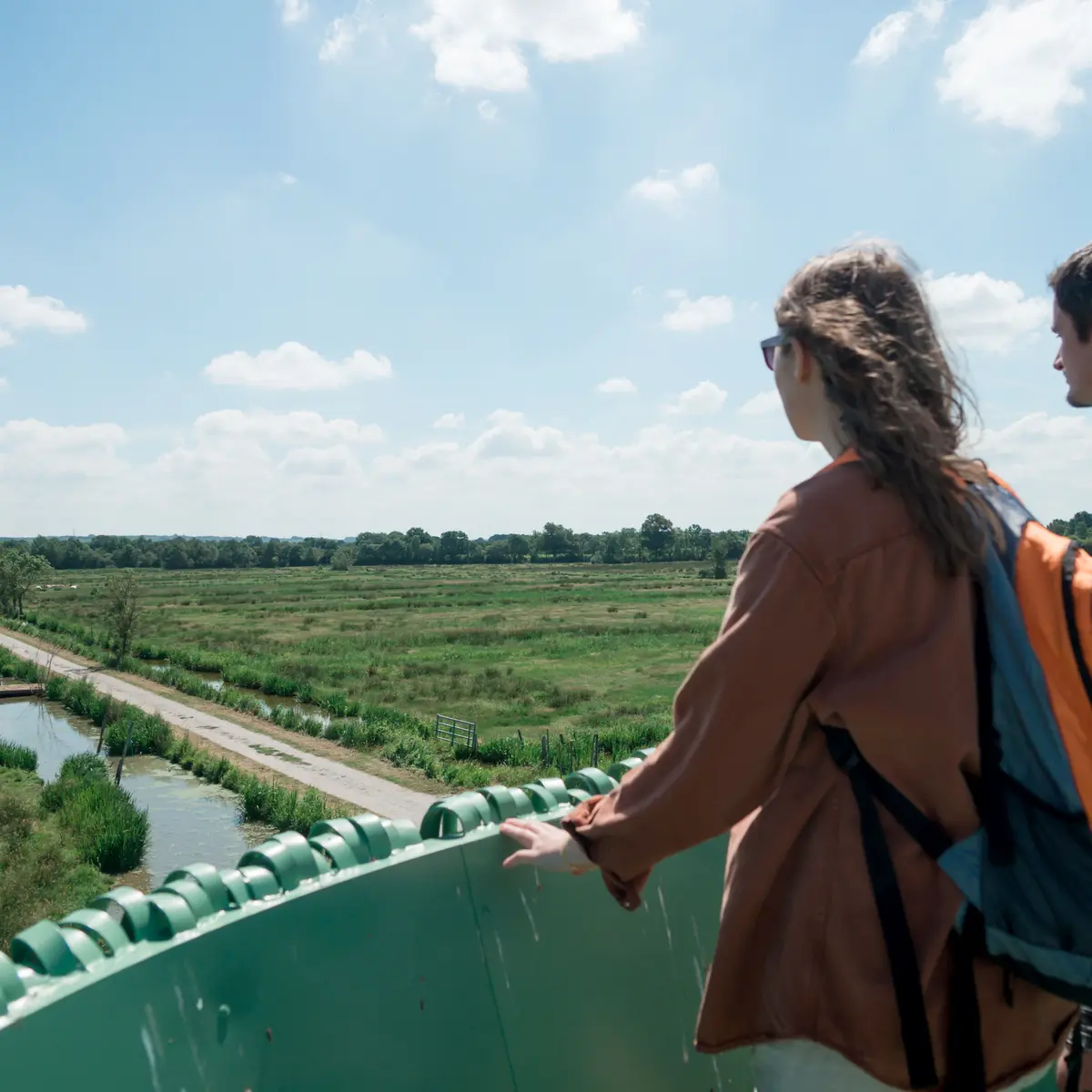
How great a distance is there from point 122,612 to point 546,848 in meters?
34.4

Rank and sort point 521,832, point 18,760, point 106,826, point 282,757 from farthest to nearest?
point 282,757
point 18,760
point 106,826
point 521,832

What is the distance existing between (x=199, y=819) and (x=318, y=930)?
15330 millimetres

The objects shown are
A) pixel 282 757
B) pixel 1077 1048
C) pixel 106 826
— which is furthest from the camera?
pixel 282 757

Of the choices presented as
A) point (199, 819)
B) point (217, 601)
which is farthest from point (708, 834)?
point (217, 601)

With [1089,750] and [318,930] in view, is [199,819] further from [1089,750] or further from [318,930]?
[1089,750]

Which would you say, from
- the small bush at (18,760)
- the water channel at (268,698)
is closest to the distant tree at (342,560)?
the water channel at (268,698)

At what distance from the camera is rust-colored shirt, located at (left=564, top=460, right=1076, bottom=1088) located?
1117mm

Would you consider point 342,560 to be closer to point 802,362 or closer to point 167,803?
point 167,803

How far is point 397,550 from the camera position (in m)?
141

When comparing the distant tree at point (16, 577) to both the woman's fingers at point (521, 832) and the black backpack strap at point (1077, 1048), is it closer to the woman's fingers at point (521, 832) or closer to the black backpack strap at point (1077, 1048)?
the woman's fingers at point (521, 832)

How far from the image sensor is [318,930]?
1.67m

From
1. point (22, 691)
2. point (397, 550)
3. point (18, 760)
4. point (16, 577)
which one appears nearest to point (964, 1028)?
point (18, 760)

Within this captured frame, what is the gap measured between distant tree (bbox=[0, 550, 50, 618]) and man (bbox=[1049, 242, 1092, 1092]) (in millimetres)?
53442

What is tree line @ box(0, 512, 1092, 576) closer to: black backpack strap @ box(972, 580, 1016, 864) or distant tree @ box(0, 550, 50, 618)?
distant tree @ box(0, 550, 50, 618)
